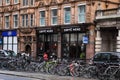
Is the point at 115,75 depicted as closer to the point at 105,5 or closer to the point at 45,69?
the point at 45,69

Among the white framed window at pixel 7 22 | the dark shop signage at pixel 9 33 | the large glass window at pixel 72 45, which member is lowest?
the large glass window at pixel 72 45

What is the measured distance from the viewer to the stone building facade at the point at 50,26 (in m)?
40.8

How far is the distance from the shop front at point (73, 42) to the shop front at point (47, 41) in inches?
58.6

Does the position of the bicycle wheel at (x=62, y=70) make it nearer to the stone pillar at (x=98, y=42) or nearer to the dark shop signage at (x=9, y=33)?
the stone pillar at (x=98, y=42)

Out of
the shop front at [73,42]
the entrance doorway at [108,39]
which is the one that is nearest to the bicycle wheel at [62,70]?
the shop front at [73,42]

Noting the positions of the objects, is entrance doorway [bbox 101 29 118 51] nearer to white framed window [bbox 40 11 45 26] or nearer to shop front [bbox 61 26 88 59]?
shop front [bbox 61 26 88 59]

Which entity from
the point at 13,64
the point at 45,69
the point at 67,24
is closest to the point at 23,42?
the point at 67,24

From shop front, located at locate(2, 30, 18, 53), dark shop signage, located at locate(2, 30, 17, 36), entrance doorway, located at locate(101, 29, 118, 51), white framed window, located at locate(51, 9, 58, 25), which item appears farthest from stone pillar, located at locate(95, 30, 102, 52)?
dark shop signage, located at locate(2, 30, 17, 36)

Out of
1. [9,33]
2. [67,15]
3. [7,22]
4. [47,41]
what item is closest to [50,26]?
[47,41]

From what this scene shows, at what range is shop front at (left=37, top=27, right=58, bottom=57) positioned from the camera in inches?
1785

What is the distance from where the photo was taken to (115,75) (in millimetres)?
21156

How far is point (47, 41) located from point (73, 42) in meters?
4.92

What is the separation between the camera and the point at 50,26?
4553 centimetres

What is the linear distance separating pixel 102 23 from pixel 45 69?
43.1 feet
